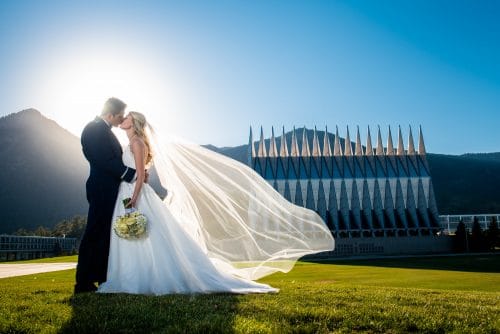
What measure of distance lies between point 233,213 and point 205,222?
662 mm

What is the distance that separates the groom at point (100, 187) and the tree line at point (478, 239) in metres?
77.7

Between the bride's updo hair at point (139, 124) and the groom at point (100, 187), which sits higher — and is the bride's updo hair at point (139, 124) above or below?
above

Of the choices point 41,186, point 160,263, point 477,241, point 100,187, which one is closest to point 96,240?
point 100,187

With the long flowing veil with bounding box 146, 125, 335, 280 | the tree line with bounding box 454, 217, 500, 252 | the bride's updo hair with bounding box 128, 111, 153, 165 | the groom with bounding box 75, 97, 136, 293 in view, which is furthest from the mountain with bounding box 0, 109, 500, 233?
the groom with bounding box 75, 97, 136, 293

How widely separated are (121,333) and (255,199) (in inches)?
206

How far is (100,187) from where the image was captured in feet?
24.9

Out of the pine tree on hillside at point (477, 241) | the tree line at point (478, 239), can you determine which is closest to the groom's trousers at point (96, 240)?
the tree line at point (478, 239)

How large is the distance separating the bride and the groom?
0.17 metres

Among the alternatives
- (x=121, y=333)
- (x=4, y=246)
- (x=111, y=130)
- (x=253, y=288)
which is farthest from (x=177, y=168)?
(x=4, y=246)

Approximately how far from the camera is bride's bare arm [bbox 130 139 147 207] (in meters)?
7.50

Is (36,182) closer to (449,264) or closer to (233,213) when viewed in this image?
(449,264)

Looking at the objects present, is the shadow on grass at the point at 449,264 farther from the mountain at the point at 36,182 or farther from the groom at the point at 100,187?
the mountain at the point at 36,182

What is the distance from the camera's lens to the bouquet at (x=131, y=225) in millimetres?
7195

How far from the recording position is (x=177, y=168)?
912 centimetres
